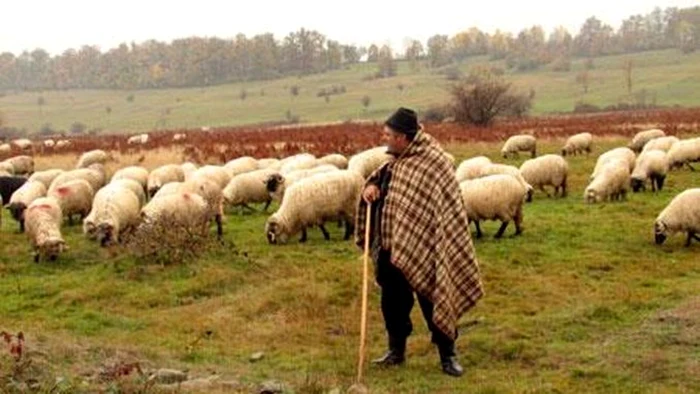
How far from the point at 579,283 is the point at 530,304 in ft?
4.73

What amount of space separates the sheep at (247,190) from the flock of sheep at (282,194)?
2 centimetres

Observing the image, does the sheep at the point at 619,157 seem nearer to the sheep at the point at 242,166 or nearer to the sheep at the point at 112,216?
the sheep at the point at 242,166

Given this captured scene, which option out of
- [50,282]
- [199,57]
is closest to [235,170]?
[50,282]

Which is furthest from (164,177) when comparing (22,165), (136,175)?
(22,165)

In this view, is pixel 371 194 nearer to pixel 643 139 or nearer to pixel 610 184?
pixel 610 184

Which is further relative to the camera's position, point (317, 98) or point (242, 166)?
point (317, 98)

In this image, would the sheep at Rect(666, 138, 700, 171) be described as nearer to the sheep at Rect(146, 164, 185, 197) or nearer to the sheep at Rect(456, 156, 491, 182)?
the sheep at Rect(456, 156, 491, 182)

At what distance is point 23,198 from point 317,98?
9574 centimetres

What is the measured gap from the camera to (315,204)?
16.3 metres

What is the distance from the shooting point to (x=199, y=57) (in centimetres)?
14225

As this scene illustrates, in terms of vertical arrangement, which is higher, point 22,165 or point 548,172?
point 22,165

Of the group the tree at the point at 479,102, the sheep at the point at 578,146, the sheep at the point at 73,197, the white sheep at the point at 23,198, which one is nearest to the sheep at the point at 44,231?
the sheep at the point at 73,197

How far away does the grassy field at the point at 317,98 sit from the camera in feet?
323

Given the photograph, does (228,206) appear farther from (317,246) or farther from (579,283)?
(579,283)
